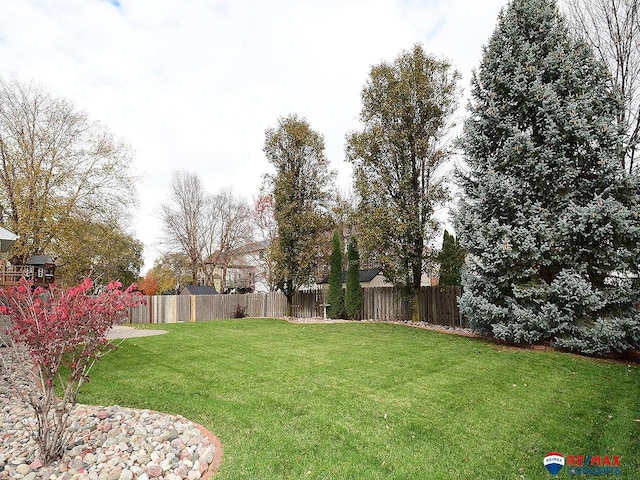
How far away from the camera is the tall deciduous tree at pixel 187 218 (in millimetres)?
27469

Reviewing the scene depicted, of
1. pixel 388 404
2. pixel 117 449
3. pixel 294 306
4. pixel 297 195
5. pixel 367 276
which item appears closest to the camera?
pixel 117 449

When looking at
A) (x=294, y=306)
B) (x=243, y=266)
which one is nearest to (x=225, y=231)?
(x=243, y=266)

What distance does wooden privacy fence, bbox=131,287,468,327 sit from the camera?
12633 millimetres

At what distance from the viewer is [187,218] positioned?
27609 mm

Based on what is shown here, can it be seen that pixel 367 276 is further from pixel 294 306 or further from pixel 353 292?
pixel 353 292

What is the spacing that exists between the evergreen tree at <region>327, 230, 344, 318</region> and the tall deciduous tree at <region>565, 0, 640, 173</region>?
10.4 m

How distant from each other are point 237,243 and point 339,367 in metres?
22.9

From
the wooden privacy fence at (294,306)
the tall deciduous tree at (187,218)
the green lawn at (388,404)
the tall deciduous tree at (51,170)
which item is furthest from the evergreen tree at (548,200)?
the tall deciduous tree at (187,218)

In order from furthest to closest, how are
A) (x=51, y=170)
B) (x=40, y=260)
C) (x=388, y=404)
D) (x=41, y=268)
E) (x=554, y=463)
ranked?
(x=40, y=260), (x=41, y=268), (x=51, y=170), (x=388, y=404), (x=554, y=463)

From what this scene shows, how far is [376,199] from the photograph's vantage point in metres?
12.9

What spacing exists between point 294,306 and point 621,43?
15.2 meters

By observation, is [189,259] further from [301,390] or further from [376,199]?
[301,390]

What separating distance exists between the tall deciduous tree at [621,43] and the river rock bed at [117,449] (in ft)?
35.5

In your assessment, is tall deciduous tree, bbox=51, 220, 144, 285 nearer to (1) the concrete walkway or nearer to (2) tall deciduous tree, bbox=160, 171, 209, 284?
(1) the concrete walkway
